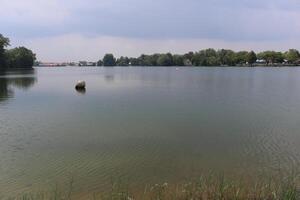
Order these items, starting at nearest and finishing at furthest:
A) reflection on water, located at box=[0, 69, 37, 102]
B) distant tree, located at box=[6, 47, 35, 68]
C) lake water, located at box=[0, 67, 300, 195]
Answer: lake water, located at box=[0, 67, 300, 195] < reflection on water, located at box=[0, 69, 37, 102] < distant tree, located at box=[6, 47, 35, 68]

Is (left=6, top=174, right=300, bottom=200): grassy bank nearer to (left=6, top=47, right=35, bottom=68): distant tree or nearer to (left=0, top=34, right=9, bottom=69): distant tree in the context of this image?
(left=0, top=34, right=9, bottom=69): distant tree

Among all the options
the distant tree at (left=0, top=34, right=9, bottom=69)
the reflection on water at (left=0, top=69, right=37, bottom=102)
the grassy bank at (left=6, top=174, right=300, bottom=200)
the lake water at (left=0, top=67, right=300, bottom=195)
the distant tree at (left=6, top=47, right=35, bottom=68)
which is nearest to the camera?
the grassy bank at (left=6, top=174, right=300, bottom=200)

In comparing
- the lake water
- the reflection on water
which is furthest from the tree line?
the lake water

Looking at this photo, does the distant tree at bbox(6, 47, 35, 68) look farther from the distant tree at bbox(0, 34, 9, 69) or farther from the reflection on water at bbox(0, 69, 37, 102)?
the reflection on water at bbox(0, 69, 37, 102)

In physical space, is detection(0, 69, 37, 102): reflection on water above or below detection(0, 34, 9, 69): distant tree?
below

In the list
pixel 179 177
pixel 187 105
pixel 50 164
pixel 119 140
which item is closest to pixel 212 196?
pixel 179 177

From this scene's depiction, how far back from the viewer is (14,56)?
15425 centimetres

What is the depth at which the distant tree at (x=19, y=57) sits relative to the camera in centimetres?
15025

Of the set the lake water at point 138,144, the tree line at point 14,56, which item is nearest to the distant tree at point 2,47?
the tree line at point 14,56

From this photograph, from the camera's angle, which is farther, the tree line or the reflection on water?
the tree line

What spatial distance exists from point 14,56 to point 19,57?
526 cm

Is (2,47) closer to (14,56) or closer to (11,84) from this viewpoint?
(14,56)

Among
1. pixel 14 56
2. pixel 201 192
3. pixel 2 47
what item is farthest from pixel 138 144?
pixel 14 56

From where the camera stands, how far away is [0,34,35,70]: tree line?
433ft
